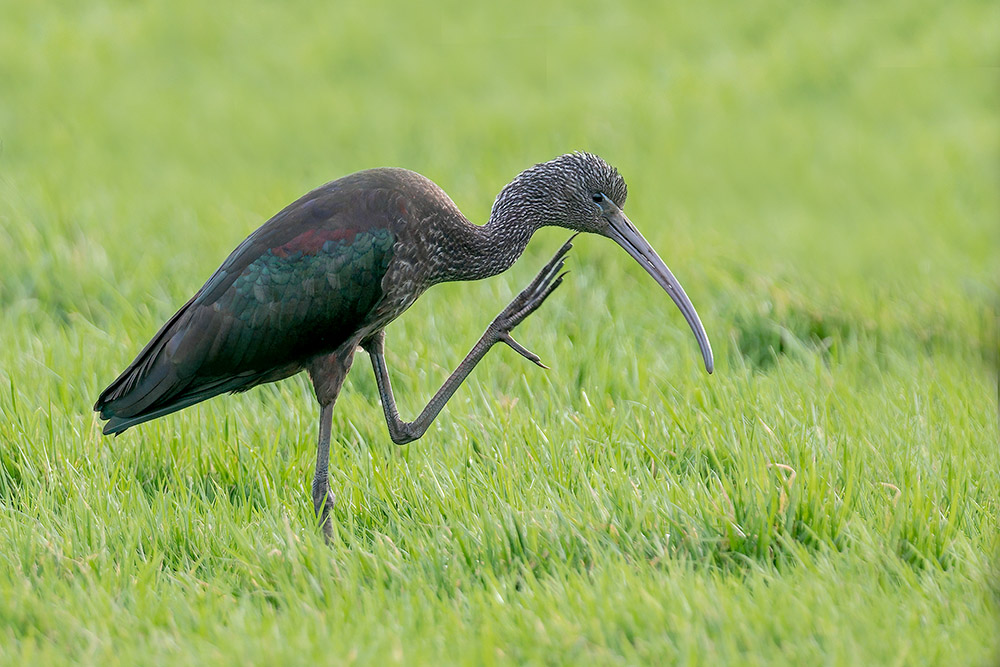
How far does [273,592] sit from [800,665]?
1759 mm

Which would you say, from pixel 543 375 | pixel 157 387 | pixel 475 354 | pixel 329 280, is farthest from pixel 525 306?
pixel 157 387

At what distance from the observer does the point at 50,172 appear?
9.51 m

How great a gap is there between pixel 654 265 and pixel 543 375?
1.24 meters

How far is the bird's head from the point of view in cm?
481

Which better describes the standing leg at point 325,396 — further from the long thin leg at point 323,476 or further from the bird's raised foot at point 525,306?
the bird's raised foot at point 525,306

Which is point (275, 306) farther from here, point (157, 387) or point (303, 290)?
point (157, 387)

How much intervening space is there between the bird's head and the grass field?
69cm

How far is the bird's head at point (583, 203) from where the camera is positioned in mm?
4809

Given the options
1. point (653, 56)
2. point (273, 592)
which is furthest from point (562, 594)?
point (653, 56)

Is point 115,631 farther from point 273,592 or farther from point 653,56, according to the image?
point 653,56

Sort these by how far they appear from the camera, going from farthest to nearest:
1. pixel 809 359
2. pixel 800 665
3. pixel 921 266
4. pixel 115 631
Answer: pixel 921 266 → pixel 809 359 → pixel 115 631 → pixel 800 665

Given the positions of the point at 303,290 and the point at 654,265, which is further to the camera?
the point at 654,265

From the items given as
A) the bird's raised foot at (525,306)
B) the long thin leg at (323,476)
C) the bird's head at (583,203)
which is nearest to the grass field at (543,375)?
the long thin leg at (323,476)

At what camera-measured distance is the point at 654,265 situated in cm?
483
